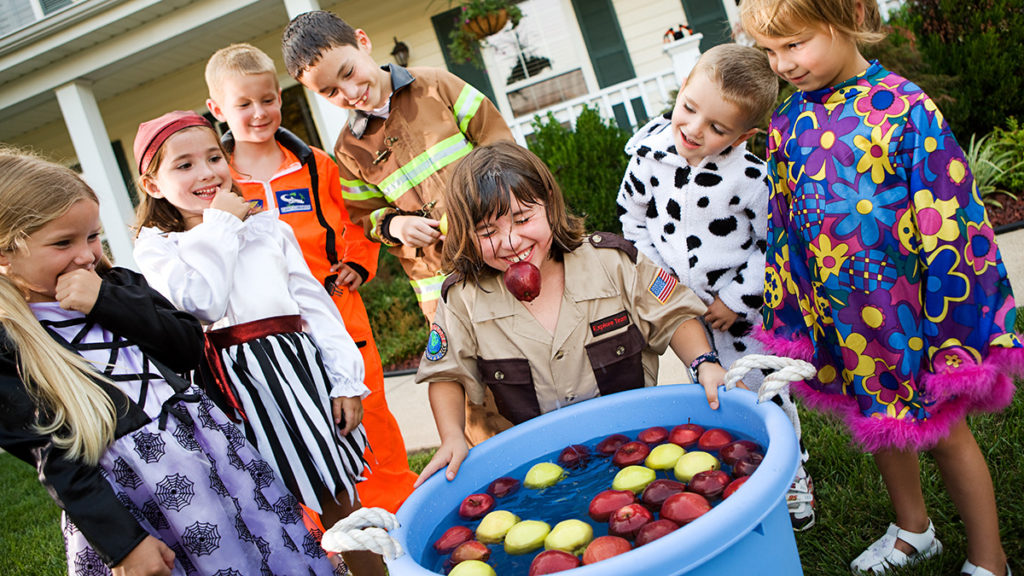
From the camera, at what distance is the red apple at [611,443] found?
1.74m

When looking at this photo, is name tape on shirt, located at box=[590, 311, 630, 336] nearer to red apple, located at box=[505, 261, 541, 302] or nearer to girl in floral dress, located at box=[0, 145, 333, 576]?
red apple, located at box=[505, 261, 541, 302]

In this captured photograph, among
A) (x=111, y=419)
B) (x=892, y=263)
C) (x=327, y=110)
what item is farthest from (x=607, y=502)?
(x=327, y=110)

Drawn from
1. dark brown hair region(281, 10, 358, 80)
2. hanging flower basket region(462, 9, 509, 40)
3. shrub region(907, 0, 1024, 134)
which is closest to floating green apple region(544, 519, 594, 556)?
dark brown hair region(281, 10, 358, 80)

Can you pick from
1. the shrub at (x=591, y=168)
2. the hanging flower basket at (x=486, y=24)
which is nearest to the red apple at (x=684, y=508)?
the shrub at (x=591, y=168)

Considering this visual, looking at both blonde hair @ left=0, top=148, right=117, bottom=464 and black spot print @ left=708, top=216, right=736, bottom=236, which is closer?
blonde hair @ left=0, top=148, right=117, bottom=464

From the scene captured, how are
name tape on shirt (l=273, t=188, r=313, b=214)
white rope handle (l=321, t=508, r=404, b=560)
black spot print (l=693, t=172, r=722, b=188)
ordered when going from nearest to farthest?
white rope handle (l=321, t=508, r=404, b=560), black spot print (l=693, t=172, r=722, b=188), name tape on shirt (l=273, t=188, r=313, b=214)

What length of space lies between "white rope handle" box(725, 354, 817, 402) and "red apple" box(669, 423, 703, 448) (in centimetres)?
17

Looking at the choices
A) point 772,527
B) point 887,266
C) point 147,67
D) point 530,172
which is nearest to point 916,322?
point 887,266

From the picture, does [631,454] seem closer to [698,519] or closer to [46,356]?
[698,519]

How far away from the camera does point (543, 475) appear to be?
5.57ft

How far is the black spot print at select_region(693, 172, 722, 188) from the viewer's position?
7.47 feet

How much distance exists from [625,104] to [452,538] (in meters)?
7.51

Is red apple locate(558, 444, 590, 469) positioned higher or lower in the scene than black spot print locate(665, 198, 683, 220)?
lower

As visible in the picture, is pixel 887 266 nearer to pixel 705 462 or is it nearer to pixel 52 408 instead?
pixel 705 462
